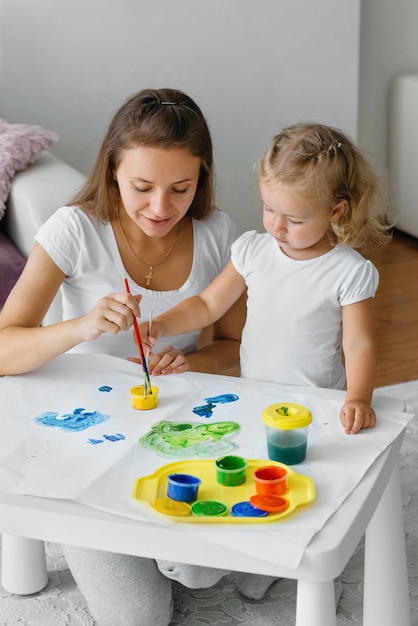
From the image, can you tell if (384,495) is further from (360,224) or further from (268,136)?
(268,136)

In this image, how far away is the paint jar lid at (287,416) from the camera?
3.73 feet

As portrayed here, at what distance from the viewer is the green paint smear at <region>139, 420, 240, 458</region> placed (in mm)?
1190

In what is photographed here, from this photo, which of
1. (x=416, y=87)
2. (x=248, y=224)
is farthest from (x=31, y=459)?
(x=416, y=87)

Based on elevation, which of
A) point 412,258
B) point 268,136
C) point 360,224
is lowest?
point 412,258

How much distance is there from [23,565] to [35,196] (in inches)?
36.8

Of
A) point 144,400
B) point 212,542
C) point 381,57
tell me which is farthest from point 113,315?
point 381,57

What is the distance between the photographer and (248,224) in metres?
3.62

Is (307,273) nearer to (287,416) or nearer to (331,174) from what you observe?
(331,174)

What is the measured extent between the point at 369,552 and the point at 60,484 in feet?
1.45

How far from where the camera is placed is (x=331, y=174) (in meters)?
1.44

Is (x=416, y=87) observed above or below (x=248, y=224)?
above

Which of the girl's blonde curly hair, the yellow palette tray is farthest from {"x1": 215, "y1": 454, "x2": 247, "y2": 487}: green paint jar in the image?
the girl's blonde curly hair

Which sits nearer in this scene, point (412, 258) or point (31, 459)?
point (31, 459)

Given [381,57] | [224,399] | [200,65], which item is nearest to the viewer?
[224,399]
